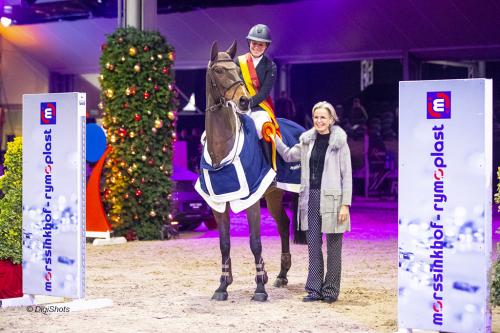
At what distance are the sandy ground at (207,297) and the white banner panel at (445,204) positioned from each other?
26.2 inches

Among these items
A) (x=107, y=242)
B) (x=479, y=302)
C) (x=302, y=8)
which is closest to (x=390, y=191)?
(x=302, y=8)

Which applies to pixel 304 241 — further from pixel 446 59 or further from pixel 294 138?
pixel 446 59

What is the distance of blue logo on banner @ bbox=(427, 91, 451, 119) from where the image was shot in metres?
5.84

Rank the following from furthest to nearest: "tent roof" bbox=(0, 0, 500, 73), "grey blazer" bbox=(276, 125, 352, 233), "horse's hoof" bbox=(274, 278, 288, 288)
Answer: "tent roof" bbox=(0, 0, 500, 73) < "horse's hoof" bbox=(274, 278, 288, 288) < "grey blazer" bbox=(276, 125, 352, 233)

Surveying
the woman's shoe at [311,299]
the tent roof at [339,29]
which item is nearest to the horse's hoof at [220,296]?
the woman's shoe at [311,299]

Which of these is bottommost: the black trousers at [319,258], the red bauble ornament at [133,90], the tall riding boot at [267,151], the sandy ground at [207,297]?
the sandy ground at [207,297]

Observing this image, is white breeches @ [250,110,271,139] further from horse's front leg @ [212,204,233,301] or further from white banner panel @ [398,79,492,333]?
white banner panel @ [398,79,492,333]

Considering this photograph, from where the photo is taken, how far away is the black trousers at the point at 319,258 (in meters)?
7.50

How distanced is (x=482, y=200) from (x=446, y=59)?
1336 centimetres

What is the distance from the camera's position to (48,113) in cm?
723

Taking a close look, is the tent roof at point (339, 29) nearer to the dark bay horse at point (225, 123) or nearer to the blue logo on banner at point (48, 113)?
the dark bay horse at point (225, 123)

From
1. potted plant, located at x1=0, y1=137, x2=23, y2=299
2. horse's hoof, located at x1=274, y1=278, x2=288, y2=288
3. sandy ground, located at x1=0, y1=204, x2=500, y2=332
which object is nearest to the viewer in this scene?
sandy ground, located at x1=0, y1=204, x2=500, y2=332

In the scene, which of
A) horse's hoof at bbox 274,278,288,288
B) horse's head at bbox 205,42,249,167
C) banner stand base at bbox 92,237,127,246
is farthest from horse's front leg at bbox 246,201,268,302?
banner stand base at bbox 92,237,127,246

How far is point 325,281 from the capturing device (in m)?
7.62
